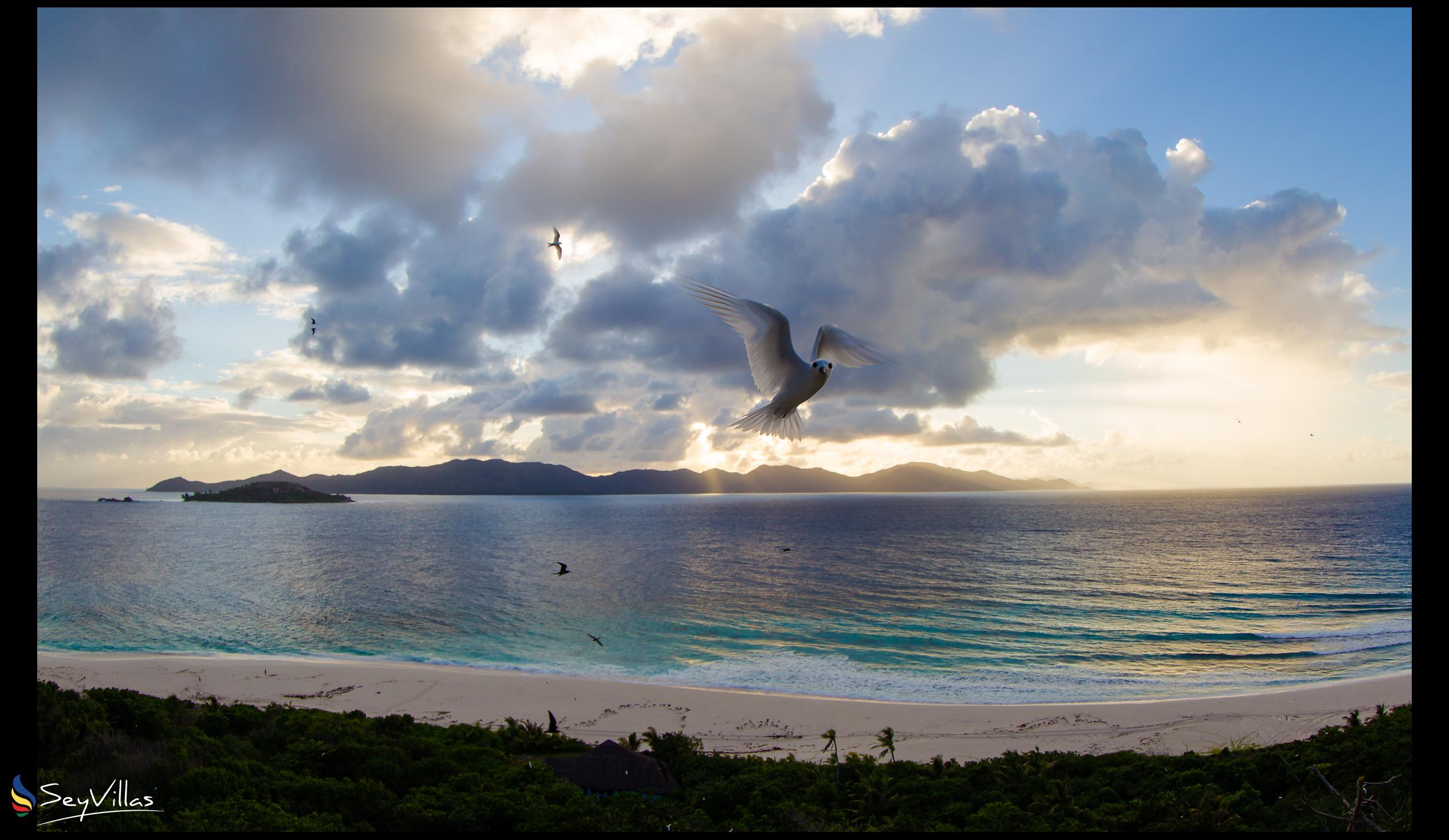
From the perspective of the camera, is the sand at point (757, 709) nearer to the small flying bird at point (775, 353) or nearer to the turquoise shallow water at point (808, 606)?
the turquoise shallow water at point (808, 606)

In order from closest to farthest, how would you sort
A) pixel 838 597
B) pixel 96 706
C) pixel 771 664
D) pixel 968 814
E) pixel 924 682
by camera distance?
pixel 968 814 < pixel 96 706 < pixel 924 682 < pixel 771 664 < pixel 838 597

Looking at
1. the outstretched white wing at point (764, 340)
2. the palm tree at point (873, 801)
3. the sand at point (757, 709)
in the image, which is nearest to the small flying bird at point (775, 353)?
the outstretched white wing at point (764, 340)

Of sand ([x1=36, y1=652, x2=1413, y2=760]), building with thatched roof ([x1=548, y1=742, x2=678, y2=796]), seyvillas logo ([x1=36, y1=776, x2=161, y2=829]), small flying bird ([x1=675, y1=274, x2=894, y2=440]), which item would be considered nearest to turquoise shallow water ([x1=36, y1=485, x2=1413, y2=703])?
sand ([x1=36, y1=652, x2=1413, y2=760])

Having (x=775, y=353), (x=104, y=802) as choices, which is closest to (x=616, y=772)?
(x=104, y=802)
